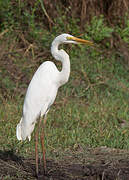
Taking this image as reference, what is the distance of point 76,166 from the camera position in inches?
158

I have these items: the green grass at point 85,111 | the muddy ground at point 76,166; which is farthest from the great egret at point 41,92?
the green grass at point 85,111

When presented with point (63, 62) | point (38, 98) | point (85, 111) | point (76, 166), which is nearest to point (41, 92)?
point (38, 98)

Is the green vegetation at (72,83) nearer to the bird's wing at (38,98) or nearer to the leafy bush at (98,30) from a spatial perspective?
the leafy bush at (98,30)

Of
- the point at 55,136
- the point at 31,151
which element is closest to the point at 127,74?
the point at 55,136

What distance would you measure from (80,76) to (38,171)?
3658 millimetres

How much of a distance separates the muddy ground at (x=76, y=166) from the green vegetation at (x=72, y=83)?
25 centimetres

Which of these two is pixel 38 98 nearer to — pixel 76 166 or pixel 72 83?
pixel 76 166

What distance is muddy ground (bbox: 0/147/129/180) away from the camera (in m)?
3.70

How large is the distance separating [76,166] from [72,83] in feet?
10.8

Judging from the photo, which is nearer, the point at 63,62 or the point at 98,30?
the point at 63,62

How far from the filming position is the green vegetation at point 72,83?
196 inches

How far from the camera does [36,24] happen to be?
797cm

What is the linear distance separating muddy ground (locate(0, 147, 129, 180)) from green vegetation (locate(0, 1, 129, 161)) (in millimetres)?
249

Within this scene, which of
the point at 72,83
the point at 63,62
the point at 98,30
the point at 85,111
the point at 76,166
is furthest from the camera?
the point at 98,30
